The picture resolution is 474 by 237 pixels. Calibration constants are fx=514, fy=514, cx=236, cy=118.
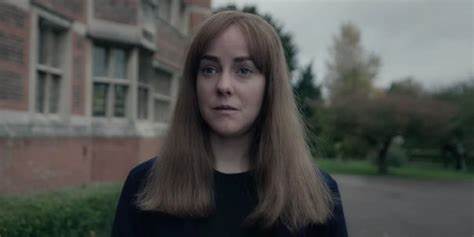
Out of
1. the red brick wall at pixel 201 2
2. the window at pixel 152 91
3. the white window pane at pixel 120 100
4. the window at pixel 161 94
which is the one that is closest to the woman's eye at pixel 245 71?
the white window pane at pixel 120 100

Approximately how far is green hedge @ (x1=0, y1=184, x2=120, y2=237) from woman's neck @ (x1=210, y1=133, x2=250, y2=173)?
2.63 metres

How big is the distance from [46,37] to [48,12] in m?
0.59

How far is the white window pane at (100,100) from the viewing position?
1111 cm

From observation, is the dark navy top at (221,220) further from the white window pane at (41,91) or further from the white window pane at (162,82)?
the white window pane at (162,82)

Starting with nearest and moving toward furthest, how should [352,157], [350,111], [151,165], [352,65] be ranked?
[151,165], [350,111], [352,157], [352,65]

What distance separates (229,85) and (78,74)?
8.99 m

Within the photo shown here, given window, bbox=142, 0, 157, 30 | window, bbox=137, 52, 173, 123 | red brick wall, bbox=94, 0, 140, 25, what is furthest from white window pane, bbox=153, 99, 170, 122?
red brick wall, bbox=94, 0, 140, 25

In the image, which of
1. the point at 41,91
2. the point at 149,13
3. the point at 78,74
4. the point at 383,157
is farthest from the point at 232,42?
the point at 383,157

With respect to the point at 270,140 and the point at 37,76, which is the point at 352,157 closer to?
the point at 37,76

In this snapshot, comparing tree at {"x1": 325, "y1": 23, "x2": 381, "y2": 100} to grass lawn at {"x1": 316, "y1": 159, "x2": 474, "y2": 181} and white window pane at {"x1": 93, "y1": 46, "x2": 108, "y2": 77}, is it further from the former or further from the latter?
white window pane at {"x1": 93, "y1": 46, "x2": 108, "y2": 77}

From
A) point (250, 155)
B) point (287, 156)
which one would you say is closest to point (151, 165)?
point (250, 155)

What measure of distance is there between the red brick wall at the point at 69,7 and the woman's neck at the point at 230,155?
24.8 feet

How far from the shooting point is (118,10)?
36.8 ft

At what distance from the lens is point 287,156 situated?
195 centimetres
